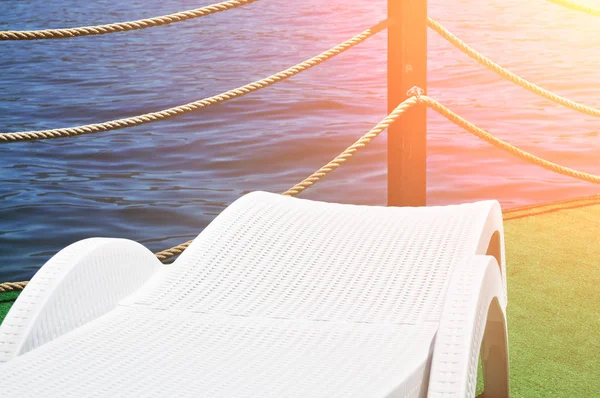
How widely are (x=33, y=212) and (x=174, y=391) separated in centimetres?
451

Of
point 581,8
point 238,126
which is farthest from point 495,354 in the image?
point 238,126

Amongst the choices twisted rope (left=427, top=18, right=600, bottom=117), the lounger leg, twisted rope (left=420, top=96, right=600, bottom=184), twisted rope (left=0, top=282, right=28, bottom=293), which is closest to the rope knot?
twisted rope (left=420, top=96, right=600, bottom=184)

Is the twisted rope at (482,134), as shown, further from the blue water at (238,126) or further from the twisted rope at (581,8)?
the blue water at (238,126)

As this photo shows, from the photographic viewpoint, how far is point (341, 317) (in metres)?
1.76

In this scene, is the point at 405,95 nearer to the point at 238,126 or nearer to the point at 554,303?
the point at 554,303

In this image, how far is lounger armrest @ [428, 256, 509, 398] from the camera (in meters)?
1.34

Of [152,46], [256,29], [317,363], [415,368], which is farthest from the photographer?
[256,29]

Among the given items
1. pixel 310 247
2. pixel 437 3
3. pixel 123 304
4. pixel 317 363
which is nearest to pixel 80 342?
pixel 123 304

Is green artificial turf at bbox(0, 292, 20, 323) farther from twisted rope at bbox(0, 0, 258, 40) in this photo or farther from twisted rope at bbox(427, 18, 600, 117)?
twisted rope at bbox(427, 18, 600, 117)

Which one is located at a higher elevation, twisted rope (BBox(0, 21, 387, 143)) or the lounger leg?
twisted rope (BBox(0, 21, 387, 143))

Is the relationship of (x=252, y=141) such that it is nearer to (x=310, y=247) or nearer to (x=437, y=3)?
(x=310, y=247)

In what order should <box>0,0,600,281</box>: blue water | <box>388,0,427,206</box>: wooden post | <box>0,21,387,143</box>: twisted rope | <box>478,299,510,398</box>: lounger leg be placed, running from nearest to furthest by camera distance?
1. <box>478,299,510,398</box>: lounger leg
2. <box>0,21,387,143</box>: twisted rope
3. <box>388,0,427,206</box>: wooden post
4. <box>0,0,600,281</box>: blue water

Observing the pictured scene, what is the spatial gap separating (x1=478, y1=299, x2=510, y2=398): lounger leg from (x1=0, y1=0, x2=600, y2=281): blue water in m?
3.15

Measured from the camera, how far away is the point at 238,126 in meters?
8.28
